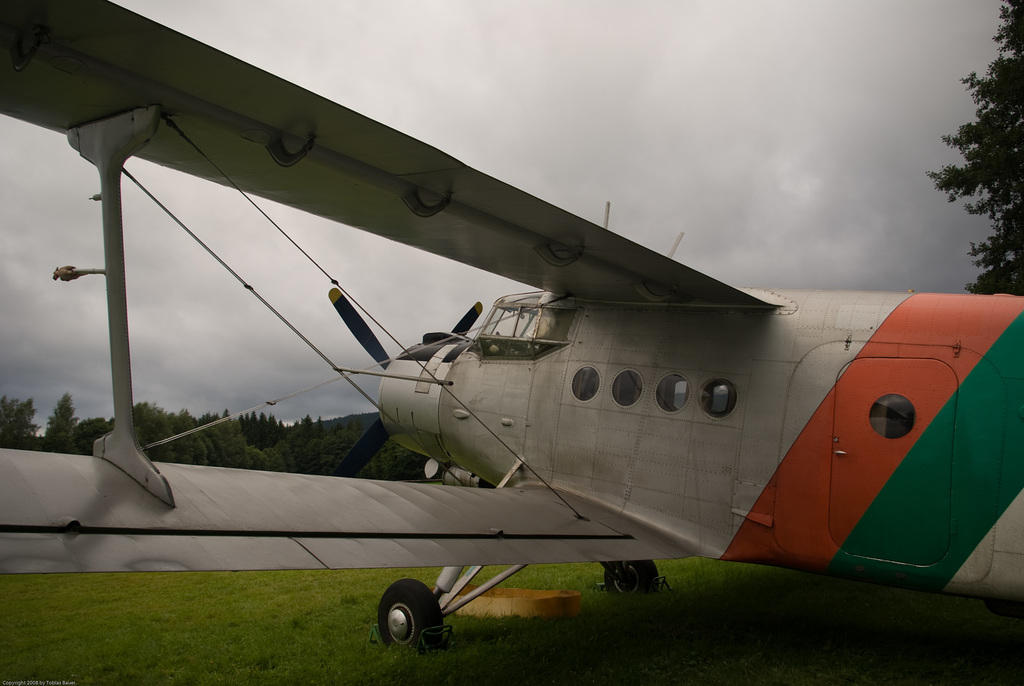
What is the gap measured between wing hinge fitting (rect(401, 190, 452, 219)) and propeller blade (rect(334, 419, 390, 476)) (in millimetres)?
4868

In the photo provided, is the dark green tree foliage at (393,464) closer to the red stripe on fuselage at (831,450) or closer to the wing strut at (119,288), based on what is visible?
the red stripe on fuselage at (831,450)

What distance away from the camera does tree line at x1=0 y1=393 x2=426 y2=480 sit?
4570 millimetres

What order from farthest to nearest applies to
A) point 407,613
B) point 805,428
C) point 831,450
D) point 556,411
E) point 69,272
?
point 556,411 → point 407,613 → point 805,428 → point 831,450 → point 69,272

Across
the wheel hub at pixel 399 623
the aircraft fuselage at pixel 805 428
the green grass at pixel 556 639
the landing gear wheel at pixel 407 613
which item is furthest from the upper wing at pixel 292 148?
the wheel hub at pixel 399 623

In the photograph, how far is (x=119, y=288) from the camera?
3143mm

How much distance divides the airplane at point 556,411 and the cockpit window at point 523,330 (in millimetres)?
45

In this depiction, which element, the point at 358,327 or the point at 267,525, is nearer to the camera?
the point at 267,525

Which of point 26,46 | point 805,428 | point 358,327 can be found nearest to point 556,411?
point 805,428

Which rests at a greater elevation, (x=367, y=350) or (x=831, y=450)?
(x=367, y=350)

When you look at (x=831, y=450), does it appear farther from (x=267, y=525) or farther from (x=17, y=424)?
(x=17, y=424)

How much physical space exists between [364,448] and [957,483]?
666cm

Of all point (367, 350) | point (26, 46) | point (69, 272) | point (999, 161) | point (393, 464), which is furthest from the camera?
point (393, 464)

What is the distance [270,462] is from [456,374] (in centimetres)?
300

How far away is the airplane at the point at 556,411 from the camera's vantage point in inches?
116
